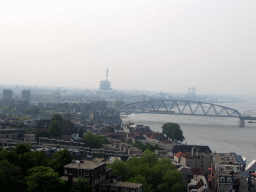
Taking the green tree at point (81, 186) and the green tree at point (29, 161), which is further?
the green tree at point (29, 161)

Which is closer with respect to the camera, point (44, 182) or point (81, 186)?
point (44, 182)

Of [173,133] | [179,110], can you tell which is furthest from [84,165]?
[179,110]

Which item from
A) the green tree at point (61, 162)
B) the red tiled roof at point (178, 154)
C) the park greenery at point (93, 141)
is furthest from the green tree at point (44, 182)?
the park greenery at point (93, 141)

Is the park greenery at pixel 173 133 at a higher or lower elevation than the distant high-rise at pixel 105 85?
lower

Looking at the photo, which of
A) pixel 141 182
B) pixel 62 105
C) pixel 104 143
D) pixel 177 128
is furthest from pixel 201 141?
pixel 62 105

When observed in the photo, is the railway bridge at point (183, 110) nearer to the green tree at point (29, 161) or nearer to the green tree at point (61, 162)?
the green tree at point (61, 162)

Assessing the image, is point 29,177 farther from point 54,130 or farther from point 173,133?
point 173,133

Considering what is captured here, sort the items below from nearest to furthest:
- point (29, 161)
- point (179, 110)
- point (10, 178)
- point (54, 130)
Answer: point (10, 178) → point (29, 161) → point (54, 130) → point (179, 110)

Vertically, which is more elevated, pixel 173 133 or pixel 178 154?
pixel 173 133

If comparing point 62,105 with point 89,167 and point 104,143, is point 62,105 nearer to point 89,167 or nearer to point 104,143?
point 104,143

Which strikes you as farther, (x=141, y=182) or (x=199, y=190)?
(x=199, y=190)

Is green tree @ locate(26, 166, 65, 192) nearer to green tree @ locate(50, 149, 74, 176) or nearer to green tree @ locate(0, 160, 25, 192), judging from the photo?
green tree @ locate(0, 160, 25, 192)
